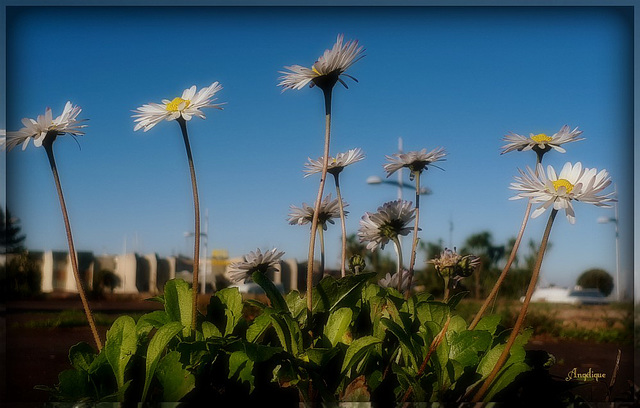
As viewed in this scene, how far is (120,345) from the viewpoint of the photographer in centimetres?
70

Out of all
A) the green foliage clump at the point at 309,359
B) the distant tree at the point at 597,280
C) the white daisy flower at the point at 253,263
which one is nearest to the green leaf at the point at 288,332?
the green foliage clump at the point at 309,359

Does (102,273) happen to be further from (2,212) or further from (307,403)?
(307,403)

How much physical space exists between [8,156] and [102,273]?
2.01 ft

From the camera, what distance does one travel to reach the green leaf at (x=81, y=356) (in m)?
0.71

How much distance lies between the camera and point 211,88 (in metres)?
0.72

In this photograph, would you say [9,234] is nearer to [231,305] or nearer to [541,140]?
[231,305]

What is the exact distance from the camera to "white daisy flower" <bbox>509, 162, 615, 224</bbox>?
0.63m

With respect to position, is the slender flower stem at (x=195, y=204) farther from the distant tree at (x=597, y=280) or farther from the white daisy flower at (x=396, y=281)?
the distant tree at (x=597, y=280)

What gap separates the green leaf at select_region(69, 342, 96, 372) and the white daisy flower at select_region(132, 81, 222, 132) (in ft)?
0.90

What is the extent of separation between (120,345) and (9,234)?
19.2 inches

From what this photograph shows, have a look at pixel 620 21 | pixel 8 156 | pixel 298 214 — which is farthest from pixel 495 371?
pixel 8 156

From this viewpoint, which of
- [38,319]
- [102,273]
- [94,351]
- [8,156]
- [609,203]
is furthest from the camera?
→ [102,273]

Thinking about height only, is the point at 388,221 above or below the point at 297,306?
above

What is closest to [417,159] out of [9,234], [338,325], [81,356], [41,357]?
[338,325]
